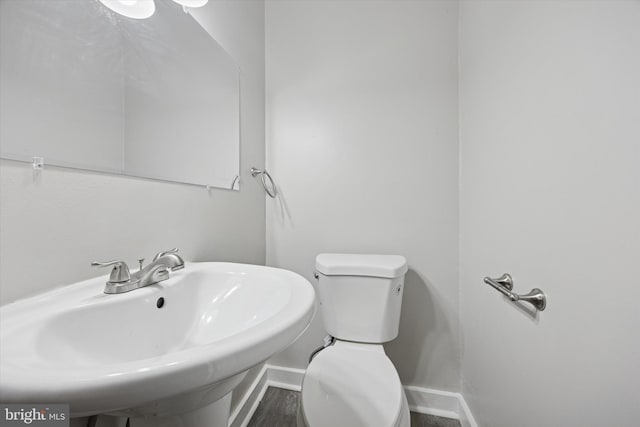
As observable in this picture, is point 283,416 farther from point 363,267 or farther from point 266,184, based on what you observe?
point 266,184

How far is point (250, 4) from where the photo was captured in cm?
121

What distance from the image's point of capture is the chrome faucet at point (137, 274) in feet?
1.65

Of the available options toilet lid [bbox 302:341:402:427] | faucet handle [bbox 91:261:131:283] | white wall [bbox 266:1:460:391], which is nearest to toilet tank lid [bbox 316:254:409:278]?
white wall [bbox 266:1:460:391]

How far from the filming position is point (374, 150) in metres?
1.24

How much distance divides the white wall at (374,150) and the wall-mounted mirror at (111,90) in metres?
0.47

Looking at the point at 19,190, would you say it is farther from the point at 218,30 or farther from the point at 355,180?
the point at 355,180

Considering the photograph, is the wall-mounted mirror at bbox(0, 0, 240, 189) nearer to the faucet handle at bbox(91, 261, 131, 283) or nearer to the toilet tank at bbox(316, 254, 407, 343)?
the faucet handle at bbox(91, 261, 131, 283)

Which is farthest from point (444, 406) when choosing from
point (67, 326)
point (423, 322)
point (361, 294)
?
point (67, 326)

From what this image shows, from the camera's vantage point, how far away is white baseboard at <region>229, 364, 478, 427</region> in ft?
3.45

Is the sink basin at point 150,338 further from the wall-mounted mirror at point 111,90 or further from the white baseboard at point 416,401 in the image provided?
the white baseboard at point 416,401

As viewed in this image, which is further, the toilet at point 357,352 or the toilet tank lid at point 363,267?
the toilet tank lid at point 363,267

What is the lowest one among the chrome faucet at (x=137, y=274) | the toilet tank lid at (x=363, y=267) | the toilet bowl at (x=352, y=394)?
the toilet bowl at (x=352, y=394)

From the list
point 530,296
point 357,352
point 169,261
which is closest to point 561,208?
point 530,296

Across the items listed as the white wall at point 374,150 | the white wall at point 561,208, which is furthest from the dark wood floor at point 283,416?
the white wall at point 561,208
